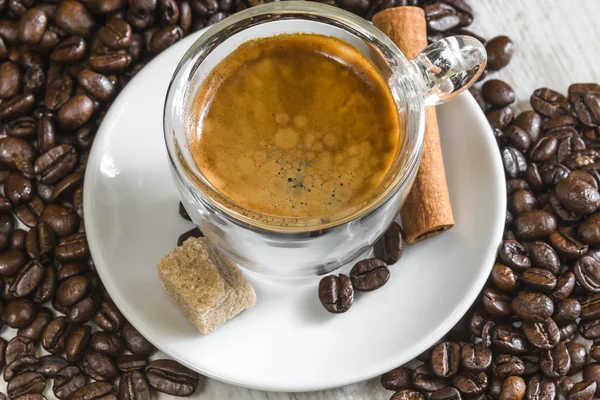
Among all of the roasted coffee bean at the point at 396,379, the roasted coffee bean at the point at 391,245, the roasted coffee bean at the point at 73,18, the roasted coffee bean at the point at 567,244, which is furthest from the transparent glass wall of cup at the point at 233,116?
the roasted coffee bean at the point at 73,18

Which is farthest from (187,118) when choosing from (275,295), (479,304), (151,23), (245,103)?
(479,304)

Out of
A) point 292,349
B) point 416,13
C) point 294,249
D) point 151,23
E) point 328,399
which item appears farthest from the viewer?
point 151,23

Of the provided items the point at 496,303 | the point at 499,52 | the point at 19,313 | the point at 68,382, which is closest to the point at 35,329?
the point at 19,313

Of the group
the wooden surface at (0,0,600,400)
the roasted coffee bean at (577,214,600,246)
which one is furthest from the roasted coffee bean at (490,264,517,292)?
the wooden surface at (0,0,600,400)

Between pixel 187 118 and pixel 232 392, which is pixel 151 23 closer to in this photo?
pixel 187 118

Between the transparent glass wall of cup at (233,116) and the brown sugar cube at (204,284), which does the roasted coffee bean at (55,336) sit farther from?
the transparent glass wall of cup at (233,116)

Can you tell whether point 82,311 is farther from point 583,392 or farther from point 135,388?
point 583,392
